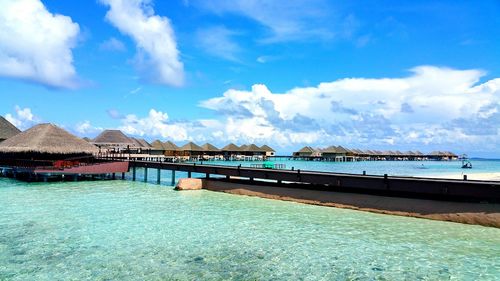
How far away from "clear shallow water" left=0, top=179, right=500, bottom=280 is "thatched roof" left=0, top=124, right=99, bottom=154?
17860 millimetres

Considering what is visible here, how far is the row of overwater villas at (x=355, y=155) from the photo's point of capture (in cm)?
10463

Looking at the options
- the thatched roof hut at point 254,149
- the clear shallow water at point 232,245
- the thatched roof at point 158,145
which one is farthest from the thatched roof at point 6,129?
the thatched roof hut at point 254,149

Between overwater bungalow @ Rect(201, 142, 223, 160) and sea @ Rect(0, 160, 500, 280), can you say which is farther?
overwater bungalow @ Rect(201, 142, 223, 160)

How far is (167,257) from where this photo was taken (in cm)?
1041

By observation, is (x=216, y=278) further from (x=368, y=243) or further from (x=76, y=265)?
(x=368, y=243)

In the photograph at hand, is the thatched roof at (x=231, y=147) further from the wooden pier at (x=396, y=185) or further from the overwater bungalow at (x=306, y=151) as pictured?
the wooden pier at (x=396, y=185)

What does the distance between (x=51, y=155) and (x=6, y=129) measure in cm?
1327

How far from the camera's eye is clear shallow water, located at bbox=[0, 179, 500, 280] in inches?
364

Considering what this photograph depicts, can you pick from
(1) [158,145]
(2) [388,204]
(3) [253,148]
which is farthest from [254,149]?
(2) [388,204]

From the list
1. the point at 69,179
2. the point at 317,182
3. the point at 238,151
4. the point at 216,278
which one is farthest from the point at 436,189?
the point at 238,151

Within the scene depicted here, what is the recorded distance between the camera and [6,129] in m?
48.2

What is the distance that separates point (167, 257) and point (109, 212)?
337 inches

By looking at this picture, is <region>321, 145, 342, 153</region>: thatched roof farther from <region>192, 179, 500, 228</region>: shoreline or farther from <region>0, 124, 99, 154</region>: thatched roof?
<region>192, 179, 500, 228</region>: shoreline

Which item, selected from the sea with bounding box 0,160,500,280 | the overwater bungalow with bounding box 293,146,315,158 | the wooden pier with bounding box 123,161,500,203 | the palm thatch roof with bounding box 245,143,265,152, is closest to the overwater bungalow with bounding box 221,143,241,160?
the palm thatch roof with bounding box 245,143,265,152
